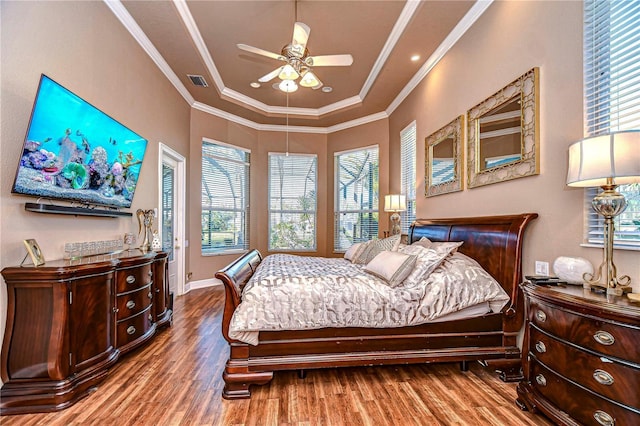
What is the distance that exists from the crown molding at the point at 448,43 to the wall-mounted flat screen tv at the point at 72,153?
3.66m

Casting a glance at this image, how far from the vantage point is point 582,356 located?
1.47 meters

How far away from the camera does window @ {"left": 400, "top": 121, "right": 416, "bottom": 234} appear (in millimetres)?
4535

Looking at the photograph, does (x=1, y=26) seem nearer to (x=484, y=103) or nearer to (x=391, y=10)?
(x=391, y=10)

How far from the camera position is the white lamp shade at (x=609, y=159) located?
141cm

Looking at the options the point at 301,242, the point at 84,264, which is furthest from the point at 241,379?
the point at 301,242

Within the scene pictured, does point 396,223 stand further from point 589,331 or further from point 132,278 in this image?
point 132,278

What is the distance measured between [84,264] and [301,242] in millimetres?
4563

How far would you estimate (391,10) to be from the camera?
3.09 meters

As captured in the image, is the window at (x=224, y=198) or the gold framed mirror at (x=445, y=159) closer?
the gold framed mirror at (x=445, y=159)

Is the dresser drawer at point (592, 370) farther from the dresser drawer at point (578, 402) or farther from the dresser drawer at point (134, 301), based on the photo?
the dresser drawer at point (134, 301)

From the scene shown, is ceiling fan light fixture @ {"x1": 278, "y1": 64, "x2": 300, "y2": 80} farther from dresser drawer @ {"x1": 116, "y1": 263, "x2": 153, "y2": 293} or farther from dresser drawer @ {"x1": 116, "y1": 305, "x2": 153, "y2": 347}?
dresser drawer @ {"x1": 116, "y1": 305, "x2": 153, "y2": 347}

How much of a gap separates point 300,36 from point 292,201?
4055mm

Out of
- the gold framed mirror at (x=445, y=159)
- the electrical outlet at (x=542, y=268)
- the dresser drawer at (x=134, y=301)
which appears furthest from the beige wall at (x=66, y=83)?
the electrical outlet at (x=542, y=268)

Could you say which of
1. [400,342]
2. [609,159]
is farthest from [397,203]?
[609,159]
